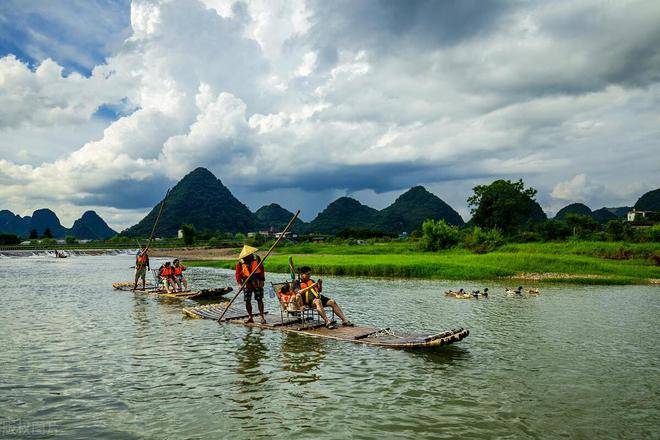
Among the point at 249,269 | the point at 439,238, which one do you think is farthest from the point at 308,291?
the point at 439,238

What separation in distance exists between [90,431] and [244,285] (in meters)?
8.76

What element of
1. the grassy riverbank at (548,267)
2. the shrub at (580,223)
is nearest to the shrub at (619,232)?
the shrub at (580,223)

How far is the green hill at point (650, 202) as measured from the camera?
14825cm

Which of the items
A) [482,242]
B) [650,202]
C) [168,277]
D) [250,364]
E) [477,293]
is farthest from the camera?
[650,202]

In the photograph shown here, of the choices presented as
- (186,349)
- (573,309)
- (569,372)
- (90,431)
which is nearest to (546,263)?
(573,309)

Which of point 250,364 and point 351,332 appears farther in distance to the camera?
point 351,332

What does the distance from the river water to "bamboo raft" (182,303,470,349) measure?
275mm

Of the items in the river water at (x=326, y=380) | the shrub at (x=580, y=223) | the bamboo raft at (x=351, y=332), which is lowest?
the river water at (x=326, y=380)

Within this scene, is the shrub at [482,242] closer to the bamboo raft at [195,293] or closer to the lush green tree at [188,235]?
the bamboo raft at [195,293]

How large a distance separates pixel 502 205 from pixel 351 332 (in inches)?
2729

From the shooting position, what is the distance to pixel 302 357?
12.7 metres

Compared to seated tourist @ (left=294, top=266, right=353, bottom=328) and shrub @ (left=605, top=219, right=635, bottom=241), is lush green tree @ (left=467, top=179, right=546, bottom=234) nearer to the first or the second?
shrub @ (left=605, top=219, right=635, bottom=241)

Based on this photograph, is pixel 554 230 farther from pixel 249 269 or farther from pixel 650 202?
pixel 650 202

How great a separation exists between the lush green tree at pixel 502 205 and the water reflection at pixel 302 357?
69.0 metres
